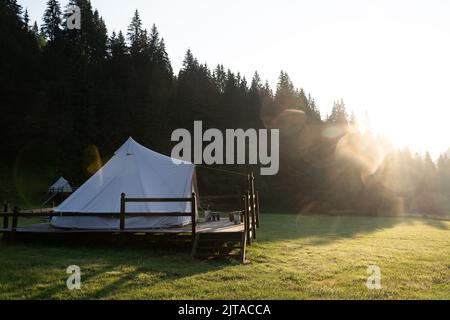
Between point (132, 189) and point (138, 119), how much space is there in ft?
157

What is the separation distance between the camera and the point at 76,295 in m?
7.08

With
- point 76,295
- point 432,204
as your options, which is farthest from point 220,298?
point 432,204

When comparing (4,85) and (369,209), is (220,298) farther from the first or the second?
(4,85)

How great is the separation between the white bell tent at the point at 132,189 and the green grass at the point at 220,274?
1.72 m

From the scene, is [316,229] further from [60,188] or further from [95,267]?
[60,188]

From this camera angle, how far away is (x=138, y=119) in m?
61.2

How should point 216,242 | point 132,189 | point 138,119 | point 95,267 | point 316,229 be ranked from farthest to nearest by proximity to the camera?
point 138,119
point 316,229
point 132,189
point 216,242
point 95,267

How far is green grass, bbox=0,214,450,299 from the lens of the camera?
24.2 feet

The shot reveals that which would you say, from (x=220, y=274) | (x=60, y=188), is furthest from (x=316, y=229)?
(x=60, y=188)

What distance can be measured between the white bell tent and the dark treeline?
36.4 meters

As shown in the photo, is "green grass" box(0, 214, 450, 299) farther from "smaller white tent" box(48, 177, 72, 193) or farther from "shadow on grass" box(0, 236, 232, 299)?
"smaller white tent" box(48, 177, 72, 193)

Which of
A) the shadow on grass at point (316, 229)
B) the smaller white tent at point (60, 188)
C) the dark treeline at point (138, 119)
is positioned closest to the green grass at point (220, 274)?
the shadow on grass at point (316, 229)

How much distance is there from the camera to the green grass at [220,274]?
7383mm
